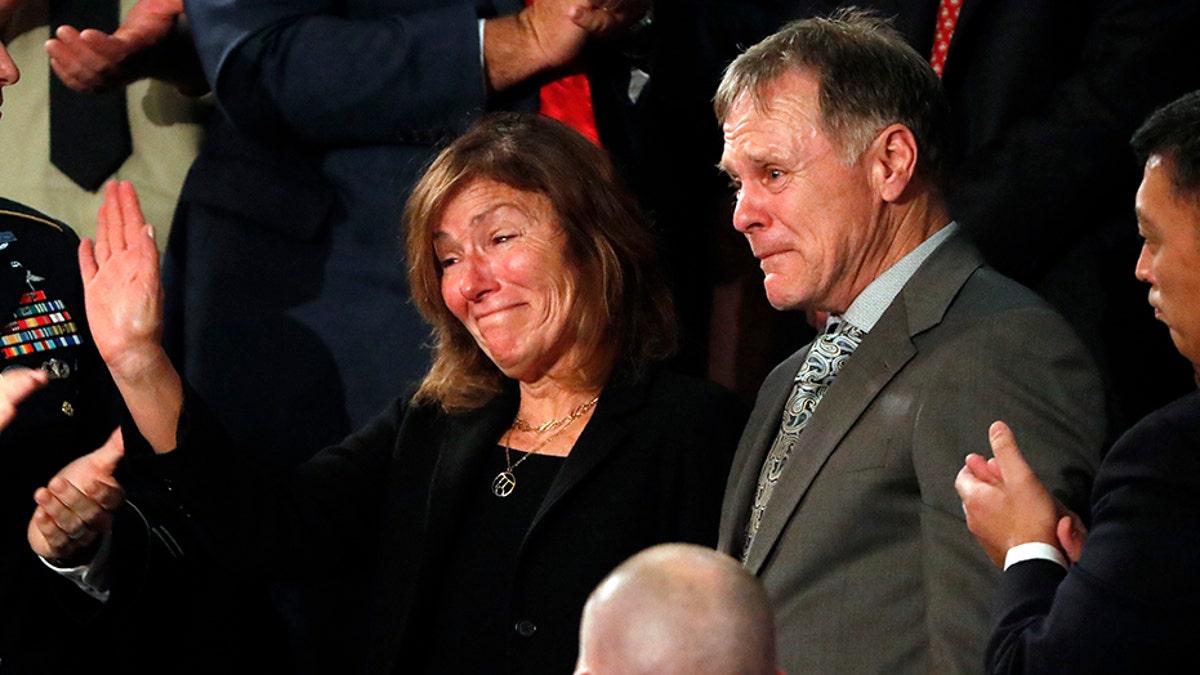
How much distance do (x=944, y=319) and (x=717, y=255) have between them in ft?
5.00

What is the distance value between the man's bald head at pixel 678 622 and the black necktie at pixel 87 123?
8.21 ft

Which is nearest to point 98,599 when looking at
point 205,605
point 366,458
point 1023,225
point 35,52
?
point 205,605

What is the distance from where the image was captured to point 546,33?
3.21 metres

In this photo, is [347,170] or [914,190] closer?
[914,190]

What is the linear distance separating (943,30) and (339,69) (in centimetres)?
112

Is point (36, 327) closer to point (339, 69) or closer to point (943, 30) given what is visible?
point (339, 69)

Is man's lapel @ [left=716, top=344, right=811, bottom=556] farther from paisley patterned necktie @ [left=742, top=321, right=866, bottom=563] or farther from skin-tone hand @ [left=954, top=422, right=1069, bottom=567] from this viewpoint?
skin-tone hand @ [left=954, top=422, right=1069, bottom=567]

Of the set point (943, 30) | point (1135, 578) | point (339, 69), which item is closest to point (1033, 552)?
point (1135, 578)

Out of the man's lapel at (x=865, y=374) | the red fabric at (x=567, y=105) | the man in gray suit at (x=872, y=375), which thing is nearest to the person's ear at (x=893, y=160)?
the man in gray suit at (x=872, y=375)

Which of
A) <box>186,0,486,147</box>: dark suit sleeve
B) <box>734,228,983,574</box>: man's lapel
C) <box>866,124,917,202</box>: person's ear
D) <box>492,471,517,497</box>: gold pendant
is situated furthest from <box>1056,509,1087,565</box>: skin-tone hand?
<box>186,0,486,147</box>: dark suit sleeve

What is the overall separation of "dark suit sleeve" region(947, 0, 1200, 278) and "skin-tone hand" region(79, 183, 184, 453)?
138cm

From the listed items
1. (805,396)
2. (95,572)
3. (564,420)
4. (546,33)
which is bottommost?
(95,572)

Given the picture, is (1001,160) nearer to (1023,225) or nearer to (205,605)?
(1023,225)

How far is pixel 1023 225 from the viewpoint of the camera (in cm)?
307
